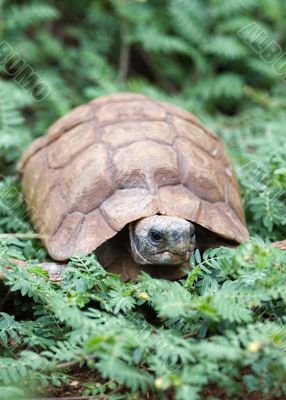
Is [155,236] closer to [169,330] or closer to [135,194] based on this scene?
[135,194]

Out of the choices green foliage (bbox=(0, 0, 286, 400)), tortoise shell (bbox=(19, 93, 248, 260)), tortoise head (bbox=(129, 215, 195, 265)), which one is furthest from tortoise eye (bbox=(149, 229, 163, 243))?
green foliage (bbox=(0, 0, 286, 400))

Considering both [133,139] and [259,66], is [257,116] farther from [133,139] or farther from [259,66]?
[133,139]

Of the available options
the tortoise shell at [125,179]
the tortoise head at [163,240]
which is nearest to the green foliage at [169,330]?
the tortoise head at [163,240]

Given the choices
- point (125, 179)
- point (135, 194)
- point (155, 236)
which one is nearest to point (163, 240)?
point (155, 236)

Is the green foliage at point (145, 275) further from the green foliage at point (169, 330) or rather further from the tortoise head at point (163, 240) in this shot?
the tortoise head at point (163, 240)

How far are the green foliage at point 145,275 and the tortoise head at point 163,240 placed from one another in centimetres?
15

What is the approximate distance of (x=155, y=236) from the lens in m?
3.38

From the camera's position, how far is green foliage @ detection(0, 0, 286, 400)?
2.59 m

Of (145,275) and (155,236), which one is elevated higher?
(155,236)

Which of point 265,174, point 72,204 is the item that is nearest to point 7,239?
point 72,204

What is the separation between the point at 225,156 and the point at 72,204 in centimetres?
125

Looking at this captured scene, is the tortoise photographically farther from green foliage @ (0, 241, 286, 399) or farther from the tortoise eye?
green foliage @ (0, 241, 286, 399)

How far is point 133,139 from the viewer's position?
3.92 metres

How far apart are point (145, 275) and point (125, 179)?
93cm
